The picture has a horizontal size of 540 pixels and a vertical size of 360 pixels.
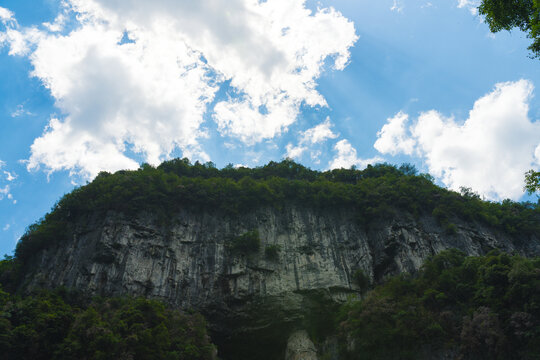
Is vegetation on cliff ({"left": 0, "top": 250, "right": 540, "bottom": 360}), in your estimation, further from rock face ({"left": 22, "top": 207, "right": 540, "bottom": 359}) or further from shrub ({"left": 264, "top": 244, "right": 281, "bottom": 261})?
shrub ({"left": 264, "top": 244, "right": 281, "bottom": 261})

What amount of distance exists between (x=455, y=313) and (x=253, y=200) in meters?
15.9

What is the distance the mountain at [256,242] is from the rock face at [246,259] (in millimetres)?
75

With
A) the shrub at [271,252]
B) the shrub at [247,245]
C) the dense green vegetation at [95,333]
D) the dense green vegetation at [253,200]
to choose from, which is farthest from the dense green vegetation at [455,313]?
the dense green vegetation at [95,333]

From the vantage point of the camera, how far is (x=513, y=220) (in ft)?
106

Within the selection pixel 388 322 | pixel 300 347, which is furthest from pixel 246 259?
pixel 388 322

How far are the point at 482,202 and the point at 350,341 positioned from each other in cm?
1886

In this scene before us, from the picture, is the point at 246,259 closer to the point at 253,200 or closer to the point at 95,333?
the point at 253,200

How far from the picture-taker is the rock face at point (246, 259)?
24969mm

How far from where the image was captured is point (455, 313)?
65.1ft

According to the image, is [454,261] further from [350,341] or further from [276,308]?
[276,308]

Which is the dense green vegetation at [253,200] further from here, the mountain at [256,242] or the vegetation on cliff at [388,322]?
the vegetation on cliff at [388,322]

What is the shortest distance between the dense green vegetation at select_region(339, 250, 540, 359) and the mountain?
3.13 metres

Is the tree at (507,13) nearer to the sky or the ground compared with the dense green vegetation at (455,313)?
nearer to the sky

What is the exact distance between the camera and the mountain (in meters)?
25.1
